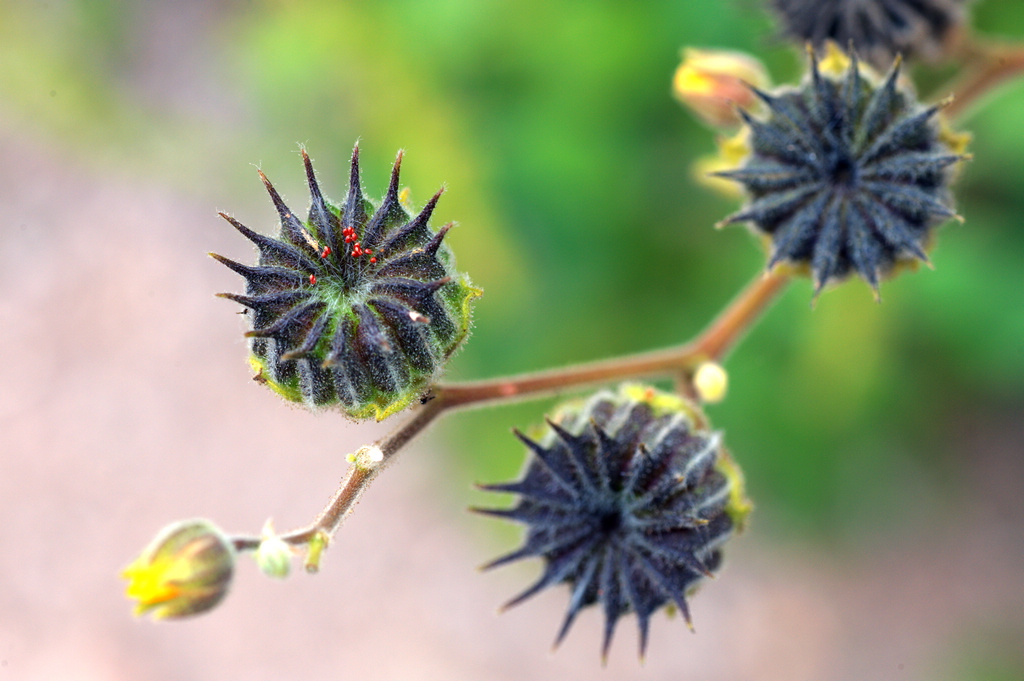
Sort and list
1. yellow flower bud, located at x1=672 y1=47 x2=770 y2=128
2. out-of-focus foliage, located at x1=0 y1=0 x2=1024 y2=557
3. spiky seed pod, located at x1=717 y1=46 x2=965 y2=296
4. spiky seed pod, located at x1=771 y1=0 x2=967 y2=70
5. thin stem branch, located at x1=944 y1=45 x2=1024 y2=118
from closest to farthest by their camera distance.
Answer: spiky seed pod, located at x1=717 y1=46 x2=965 y2=296
spiky seed pod, located at x1=771 y1=0 x2=967 y2=70
yellow flower bud, located at x1=672 y1=47 x2=770 y2=128
thin stem branch, located at x1=944 y1=45 x2=1024 y2=118
out-of-focus foliage, located at x1=0 y1=0 x2=1024 y2=557

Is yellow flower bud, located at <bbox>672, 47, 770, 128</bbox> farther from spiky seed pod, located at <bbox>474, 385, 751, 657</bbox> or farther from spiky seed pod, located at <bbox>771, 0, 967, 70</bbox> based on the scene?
spiky seed pod, located at <bbox>474, 385, 751, 657</bbox>

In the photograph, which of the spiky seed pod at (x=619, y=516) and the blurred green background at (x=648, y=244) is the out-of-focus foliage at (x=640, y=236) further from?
the spiky seed pod at (x=619, y=516)

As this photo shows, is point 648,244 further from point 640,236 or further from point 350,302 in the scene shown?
point 350,302

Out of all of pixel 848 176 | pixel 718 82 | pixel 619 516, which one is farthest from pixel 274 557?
pixel 718 82

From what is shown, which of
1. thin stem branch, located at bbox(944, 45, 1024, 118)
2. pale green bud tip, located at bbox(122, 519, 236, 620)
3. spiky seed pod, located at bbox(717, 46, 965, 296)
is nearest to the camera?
pale green bud tip, located at bbox(122, 519, 236, 620)

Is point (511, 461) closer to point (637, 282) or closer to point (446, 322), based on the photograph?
point (637, 282)

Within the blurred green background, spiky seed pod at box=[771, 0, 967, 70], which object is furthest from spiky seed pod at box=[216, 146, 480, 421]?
the blurred green background

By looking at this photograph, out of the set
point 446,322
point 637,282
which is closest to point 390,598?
point 637,282
